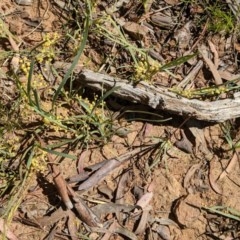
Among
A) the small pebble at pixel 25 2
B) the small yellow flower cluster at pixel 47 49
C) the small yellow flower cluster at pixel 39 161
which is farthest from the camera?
the small pebble at pixel 25 2

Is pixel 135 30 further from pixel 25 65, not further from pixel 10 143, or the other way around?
pixel 10 143

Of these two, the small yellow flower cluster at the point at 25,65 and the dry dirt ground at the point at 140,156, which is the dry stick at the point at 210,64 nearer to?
the dry dirt ground at the point at 140,156


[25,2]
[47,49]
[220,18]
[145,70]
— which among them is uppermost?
[25,2]

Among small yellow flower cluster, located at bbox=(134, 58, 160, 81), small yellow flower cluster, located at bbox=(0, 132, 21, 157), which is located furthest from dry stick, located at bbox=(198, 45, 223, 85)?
small yellow flower cluster, located at bbox=(0, 132, 21, 157)

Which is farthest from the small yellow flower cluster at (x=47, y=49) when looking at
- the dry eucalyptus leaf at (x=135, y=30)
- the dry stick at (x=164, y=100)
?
the dry eucalyptus leaf at (x=135, y=30)

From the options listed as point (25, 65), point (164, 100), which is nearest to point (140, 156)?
point (164, 100)

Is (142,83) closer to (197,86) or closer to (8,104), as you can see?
(197,86)

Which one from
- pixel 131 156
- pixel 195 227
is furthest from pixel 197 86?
pixel 195 227
